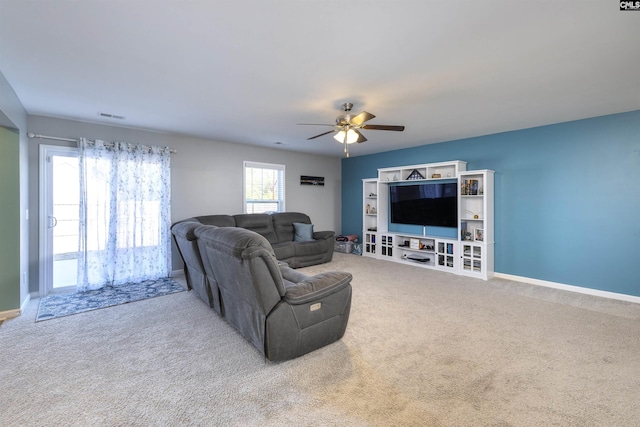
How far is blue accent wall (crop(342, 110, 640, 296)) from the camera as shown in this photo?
3805 millimetres

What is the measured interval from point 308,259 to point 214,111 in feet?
10.4

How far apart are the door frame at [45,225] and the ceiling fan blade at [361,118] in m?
4.22

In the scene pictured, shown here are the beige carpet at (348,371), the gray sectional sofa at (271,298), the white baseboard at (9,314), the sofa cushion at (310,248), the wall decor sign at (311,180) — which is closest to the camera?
the beige carpet at (348,371)

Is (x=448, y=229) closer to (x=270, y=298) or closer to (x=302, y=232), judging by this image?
(x=302, y=232)

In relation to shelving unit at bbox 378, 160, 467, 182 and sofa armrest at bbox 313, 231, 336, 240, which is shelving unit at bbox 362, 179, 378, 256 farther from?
sofa armrest at bbox 313, 231, 336, 240

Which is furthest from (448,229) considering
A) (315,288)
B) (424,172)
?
(315,288)

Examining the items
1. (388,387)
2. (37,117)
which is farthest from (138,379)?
(37,117)

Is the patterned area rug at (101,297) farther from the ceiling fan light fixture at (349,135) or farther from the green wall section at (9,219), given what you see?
the ceiling fan light fixture at (349,135)

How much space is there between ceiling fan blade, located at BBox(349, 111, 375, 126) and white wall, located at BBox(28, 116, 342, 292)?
328 centimetres

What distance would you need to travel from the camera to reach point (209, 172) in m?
5.48

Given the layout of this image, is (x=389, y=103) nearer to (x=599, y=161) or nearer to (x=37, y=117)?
(x=599, y=161)

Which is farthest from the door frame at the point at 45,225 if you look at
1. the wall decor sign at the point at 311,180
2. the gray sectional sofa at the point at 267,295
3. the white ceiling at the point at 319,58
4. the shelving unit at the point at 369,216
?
the shelving unit at the point at 369,216

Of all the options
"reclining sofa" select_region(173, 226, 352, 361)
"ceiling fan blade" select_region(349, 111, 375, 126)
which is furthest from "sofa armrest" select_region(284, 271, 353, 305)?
"ceiling fan blade" select_region(349, 111, 375, 126)

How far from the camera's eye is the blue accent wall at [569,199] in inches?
150
